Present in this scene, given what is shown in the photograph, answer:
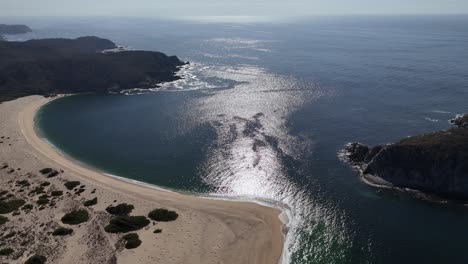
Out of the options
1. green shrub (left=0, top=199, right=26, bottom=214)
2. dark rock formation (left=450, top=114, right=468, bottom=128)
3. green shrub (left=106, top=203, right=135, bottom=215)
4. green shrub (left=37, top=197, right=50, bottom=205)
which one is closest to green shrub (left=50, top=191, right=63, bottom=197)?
green shrub (left=37, top=197, right=50, bottom=205)

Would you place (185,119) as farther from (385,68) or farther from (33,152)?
(385,68)

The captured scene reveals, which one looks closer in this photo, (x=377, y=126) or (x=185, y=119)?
(x=377, y=126)

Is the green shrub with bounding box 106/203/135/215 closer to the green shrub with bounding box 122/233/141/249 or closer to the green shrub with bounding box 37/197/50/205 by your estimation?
the green shrub with bounding box 122/233/141/249

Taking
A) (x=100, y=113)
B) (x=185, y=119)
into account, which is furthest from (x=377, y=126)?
(x=100, y=113)

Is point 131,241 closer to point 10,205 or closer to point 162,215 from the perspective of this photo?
point 162,215

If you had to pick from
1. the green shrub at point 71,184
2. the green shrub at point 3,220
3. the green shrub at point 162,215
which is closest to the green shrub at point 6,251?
the green shrub at point 3,220
